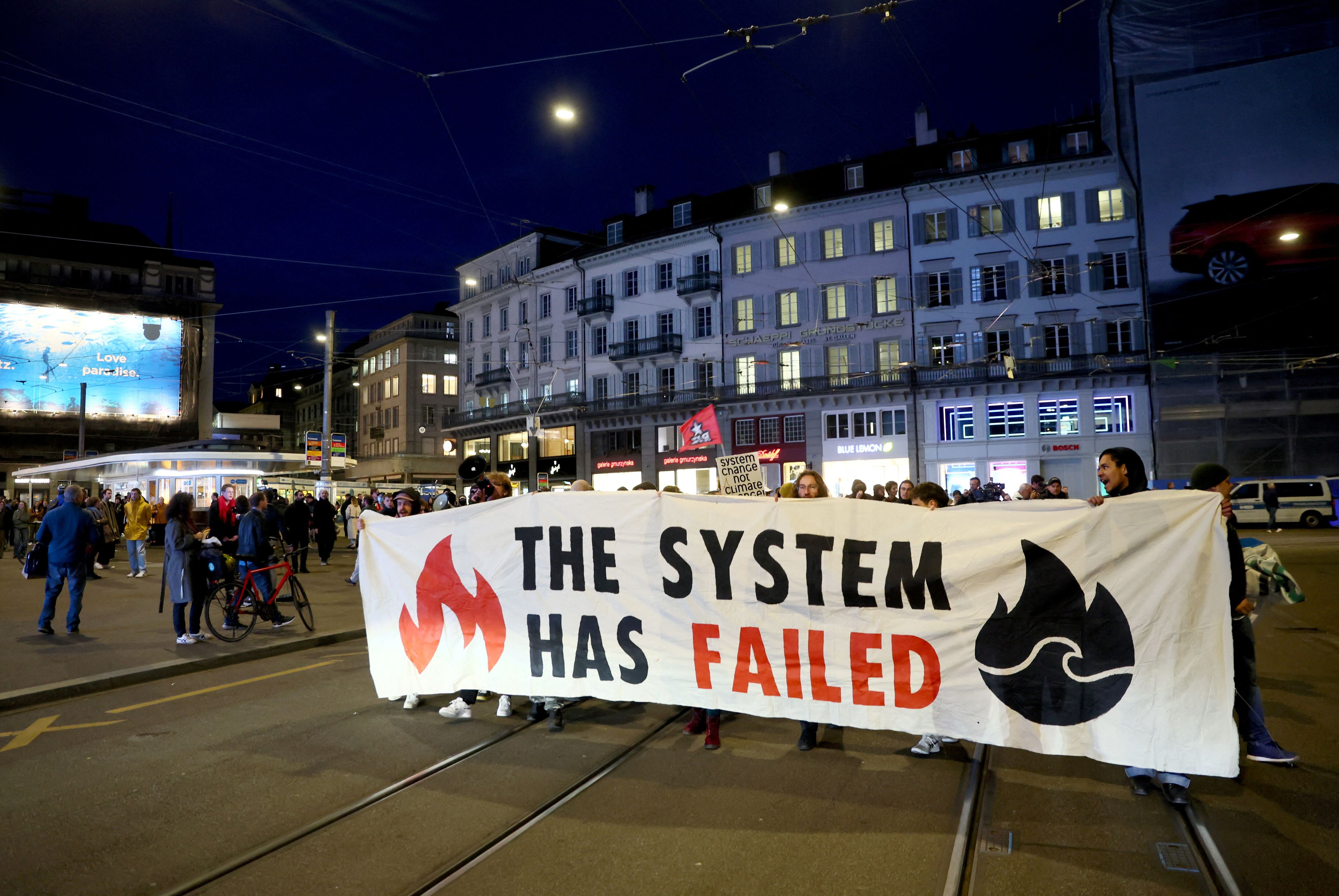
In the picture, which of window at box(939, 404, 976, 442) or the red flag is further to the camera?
window at box(939, 404, 976, 442)

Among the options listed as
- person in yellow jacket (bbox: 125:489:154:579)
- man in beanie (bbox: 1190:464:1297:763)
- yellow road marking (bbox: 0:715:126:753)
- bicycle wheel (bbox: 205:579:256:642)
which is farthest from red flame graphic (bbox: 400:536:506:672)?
person in yellow jacket (bbox: 125:489:154:579)

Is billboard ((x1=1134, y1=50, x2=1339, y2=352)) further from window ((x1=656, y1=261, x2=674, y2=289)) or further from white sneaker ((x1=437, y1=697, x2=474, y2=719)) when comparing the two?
white sneaker ((x1=437, y1=697, x2=474, y2=719))

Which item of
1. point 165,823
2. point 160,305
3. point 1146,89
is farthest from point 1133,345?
point 160,305

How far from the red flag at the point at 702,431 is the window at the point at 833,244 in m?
26.9

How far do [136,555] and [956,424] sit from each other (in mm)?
31715

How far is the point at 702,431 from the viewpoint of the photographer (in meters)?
16.2

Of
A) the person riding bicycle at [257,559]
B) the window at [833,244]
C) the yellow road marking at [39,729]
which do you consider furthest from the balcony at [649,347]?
the yellow road marking at [39,729]

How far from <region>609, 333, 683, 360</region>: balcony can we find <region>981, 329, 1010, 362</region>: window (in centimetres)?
1578

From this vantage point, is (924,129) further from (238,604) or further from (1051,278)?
(238,604)

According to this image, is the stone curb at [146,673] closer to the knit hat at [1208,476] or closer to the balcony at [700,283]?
the knit hat at [1208,476]

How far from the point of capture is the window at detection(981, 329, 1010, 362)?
123 feet

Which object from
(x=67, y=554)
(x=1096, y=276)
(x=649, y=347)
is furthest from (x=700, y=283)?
(x=67, y=554)

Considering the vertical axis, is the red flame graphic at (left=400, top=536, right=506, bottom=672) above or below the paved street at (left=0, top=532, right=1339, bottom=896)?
above

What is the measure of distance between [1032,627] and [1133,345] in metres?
35.7
